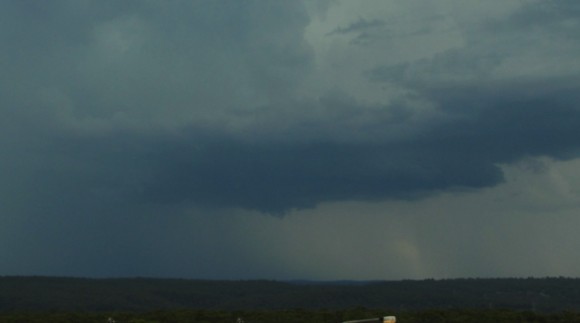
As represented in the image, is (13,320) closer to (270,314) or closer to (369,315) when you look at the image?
(270,314)

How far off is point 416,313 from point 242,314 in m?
30.0

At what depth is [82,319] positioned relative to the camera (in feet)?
523

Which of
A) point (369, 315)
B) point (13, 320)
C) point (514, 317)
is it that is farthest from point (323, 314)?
point (13, 320)

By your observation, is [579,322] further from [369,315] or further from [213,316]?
[213,316]

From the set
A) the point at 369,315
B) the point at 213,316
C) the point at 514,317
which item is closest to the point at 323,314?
the point at 369,315

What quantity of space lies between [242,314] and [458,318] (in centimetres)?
3692

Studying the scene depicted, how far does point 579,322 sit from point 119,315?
2956 inches

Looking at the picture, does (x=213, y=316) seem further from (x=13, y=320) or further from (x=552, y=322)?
(x=552, y=322)

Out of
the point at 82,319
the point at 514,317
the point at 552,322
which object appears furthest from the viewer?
the point at 82,319

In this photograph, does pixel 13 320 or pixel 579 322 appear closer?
pixel 579 322

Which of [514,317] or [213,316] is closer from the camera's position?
[514,317]

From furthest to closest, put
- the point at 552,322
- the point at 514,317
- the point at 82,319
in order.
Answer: the point at 82,319
the point at 514,317
the point at 552,322

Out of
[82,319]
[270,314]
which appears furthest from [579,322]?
[82,319]

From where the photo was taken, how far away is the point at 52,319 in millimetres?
160000
